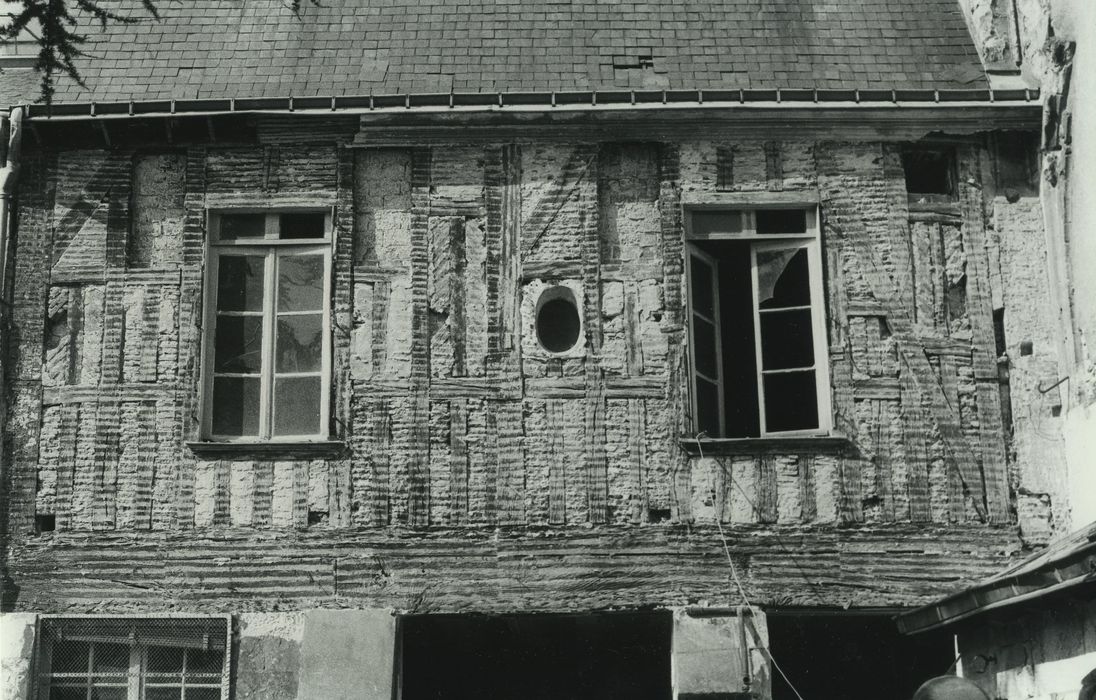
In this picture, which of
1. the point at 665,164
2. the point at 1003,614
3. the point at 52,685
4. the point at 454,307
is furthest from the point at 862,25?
the point at 52,685

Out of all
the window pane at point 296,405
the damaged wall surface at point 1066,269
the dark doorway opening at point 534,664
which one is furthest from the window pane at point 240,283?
the damaged wall surface at point 1066,269

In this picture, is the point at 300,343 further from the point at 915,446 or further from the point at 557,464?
the point at 915,446

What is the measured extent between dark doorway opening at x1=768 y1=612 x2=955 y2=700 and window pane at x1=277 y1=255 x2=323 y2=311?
165 inches

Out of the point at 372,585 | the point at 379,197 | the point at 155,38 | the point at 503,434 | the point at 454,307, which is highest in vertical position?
the point at 155,38

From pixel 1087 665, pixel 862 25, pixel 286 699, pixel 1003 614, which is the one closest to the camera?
pixel 1087 665

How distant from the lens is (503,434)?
9.71m

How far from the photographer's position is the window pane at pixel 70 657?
9562mm

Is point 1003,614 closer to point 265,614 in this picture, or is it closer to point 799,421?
point 799,421

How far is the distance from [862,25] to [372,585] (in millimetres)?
5546

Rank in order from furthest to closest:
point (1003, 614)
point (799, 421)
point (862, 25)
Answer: point (862, 25)
point (799, 421)
point (1003, 614)

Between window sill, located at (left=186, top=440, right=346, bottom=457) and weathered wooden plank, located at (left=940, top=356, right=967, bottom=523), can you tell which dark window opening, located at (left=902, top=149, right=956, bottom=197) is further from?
window sill, located at (left=186, top=440, right=346, bottom=457)

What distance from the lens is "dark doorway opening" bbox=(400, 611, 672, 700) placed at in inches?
430

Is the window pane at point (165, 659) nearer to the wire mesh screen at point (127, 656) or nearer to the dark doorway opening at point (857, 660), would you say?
the wire mesh screen at point (127, 656)

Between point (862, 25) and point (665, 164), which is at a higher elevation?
point (862, 25)
